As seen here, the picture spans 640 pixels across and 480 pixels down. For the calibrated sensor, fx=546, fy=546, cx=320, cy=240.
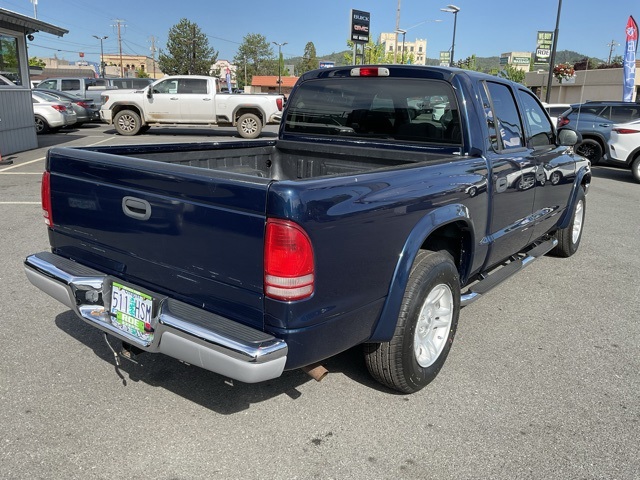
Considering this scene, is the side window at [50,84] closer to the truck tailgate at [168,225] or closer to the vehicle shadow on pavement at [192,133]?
the vehicle shadow on pavement at [192,133]

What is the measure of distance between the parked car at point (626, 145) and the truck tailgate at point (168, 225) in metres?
12.3

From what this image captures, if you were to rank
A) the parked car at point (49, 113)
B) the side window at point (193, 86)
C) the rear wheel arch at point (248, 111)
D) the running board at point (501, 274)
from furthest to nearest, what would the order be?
the rear wheel arch at point (248, 111) → the side window at point (193, 86) → the parked car at point (49, 113) → the running board at point (501, 274)

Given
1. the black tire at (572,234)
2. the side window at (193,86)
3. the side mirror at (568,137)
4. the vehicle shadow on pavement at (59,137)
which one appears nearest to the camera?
the side mirror at (568,137)

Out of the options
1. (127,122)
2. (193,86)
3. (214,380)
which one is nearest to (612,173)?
(193,86)

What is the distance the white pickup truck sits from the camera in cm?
1788

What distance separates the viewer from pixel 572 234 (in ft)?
19.8

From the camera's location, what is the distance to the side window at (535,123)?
15.3 feet

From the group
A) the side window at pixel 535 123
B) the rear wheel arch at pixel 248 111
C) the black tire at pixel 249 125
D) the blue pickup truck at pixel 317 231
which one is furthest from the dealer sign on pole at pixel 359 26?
the blue pickup truck at pixel 317 231

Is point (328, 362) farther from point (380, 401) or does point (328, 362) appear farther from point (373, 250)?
point (373, 250)

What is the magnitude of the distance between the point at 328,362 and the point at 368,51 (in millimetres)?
49434

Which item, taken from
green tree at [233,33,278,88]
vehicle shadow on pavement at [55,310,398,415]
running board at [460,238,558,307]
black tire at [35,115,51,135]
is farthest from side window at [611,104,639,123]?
green tree at [233,33,278,88]

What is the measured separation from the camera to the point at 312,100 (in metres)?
4.59

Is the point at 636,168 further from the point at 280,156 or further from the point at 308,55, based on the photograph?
the point at 308,55

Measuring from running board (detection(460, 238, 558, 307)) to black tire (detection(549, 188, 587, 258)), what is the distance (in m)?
0.44
